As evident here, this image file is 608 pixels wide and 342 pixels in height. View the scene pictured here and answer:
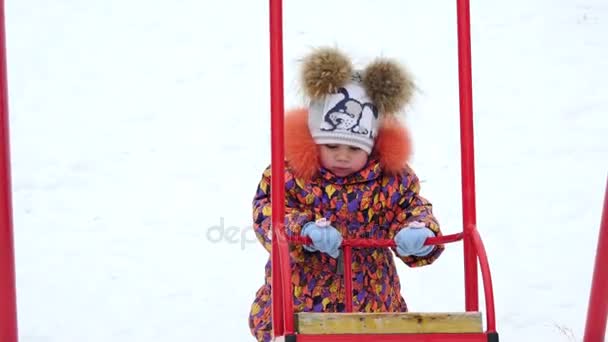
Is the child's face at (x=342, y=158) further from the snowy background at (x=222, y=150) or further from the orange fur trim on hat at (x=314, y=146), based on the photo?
the snowy background at (x=222, y=150)

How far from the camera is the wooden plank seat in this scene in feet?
9.19

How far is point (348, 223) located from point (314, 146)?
224 millimetres

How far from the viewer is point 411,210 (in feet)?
10.8

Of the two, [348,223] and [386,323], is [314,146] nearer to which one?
[348,223]

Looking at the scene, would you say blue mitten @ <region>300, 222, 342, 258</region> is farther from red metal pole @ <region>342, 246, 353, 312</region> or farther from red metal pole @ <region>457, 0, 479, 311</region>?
red metal pole @ <region>457, 0, 479, 311</region>

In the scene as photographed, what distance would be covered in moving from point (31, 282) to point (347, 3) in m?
3.35

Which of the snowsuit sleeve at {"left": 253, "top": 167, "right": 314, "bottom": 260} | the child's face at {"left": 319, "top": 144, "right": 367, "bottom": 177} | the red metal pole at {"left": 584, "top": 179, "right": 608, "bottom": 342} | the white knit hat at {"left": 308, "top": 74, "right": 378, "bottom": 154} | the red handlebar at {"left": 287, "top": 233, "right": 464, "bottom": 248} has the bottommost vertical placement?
the red metal pole at {"left": 584, "top": 179, "right": 608, "bottom": 342}

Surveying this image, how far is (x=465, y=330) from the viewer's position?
112 inches

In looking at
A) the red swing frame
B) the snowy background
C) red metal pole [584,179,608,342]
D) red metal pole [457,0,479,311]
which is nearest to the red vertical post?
the red swing frame

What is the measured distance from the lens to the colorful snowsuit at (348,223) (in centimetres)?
325

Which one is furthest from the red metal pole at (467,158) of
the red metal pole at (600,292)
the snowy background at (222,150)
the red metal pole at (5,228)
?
the snowy background at (222,150)

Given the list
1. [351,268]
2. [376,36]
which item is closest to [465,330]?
[351,268]
